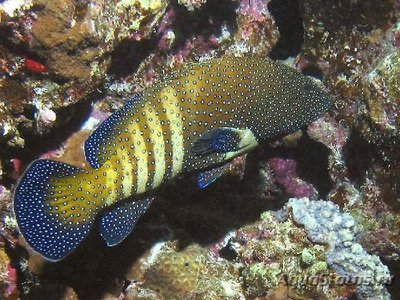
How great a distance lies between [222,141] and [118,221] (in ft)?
3.64

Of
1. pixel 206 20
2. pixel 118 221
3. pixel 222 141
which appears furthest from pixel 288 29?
pixel 118 221

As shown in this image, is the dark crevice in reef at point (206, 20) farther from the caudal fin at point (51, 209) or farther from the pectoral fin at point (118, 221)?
the caudal fin at point (51, 209)

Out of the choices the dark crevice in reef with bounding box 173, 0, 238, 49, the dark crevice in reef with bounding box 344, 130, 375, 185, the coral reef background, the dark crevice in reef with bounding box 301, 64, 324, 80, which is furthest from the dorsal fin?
the dark crevice in reef with bounding box 301, 64, 324, 80

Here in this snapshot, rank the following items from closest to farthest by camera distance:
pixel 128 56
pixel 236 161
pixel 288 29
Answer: pixel 128 56 → pixel 236 161 → pixel 288 29

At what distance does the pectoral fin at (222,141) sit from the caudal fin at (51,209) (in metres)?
0.98

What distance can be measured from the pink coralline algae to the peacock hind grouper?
1812mm

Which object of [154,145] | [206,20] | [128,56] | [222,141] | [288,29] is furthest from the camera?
[288,29]

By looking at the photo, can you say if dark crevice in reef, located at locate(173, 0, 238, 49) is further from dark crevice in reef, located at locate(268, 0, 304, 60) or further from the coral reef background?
dark crevice in reef, located at locate(268, 0, 304, 60)

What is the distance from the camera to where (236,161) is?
5.34m

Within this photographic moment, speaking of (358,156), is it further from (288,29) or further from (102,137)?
(102,137)

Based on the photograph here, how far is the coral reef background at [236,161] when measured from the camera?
421cm

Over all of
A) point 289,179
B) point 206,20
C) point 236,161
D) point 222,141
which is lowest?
point 289,179

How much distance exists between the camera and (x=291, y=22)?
6.24m

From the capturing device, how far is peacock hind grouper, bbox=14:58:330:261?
3.62m
